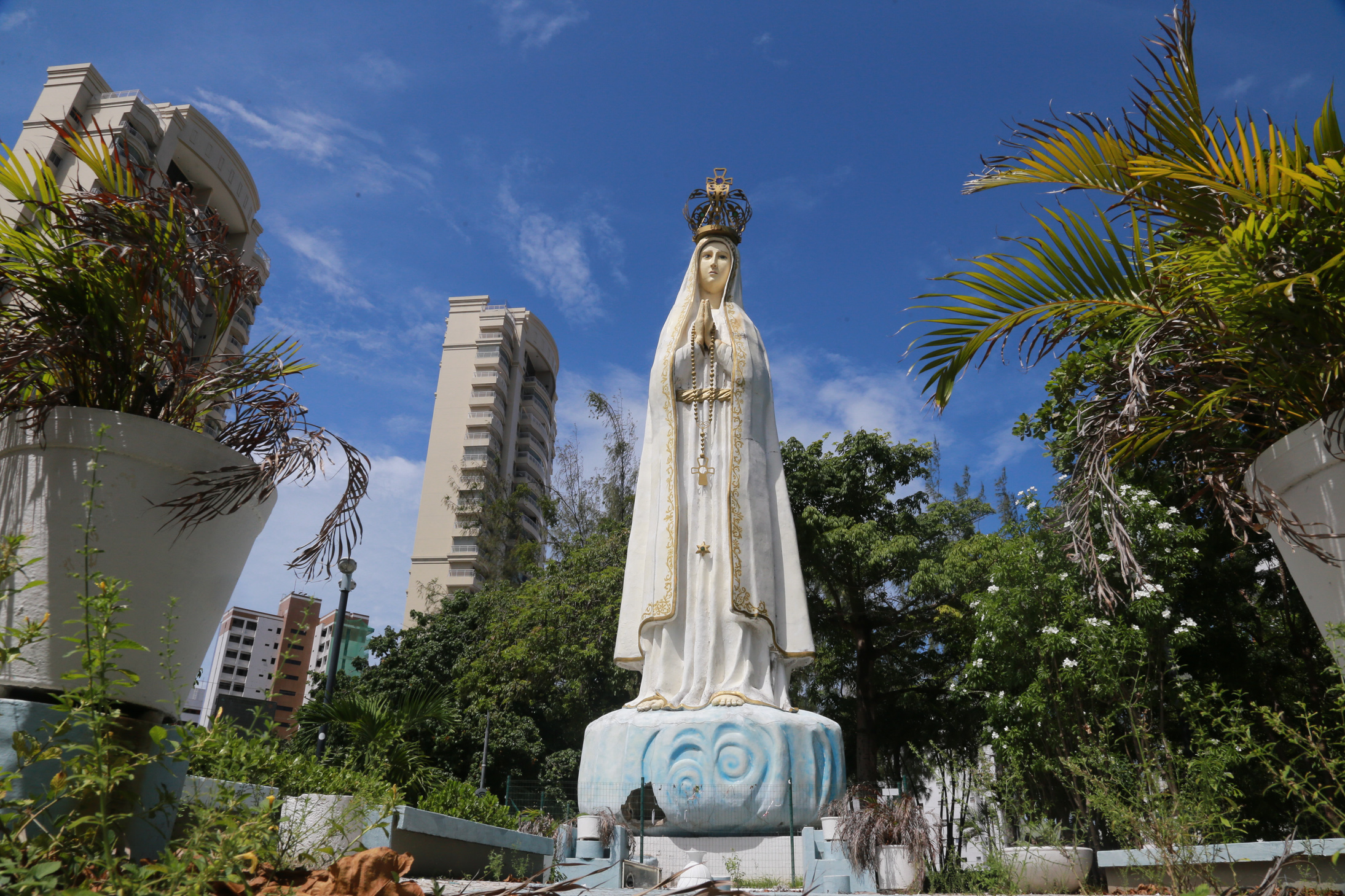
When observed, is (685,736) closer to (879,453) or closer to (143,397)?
(143,397)

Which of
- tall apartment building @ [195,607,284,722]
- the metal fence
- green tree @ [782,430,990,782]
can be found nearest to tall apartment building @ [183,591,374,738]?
tall apartment building @ [195,607,284,722]

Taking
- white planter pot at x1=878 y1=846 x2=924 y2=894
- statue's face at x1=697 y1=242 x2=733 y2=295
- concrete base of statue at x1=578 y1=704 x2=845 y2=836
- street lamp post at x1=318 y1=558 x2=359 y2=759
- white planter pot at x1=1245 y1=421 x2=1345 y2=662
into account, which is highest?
statue's face at x1=697 y1=242 x2=733 y2=295

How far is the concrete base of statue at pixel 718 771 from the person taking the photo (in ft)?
28.4

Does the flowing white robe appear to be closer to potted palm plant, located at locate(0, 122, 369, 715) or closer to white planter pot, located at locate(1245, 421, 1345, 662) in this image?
white planter pot, located at locate(1245, 421, 1345, 662)

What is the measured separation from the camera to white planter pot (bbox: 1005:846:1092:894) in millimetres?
6496

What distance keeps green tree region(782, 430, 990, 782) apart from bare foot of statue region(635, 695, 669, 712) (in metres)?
8.78

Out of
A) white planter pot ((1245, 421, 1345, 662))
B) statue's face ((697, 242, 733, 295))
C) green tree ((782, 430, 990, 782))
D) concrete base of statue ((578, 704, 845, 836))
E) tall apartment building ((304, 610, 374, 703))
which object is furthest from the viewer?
green tree ((782, 430, 990, 782))

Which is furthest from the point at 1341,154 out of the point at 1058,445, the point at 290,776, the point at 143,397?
the point at 1058,445

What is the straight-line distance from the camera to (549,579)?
2116cm

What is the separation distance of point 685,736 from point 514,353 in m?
46.8

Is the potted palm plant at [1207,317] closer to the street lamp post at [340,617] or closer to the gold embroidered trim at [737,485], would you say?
the gold embroidered trim at [737,485]

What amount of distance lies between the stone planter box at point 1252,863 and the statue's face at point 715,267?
7.69 metres

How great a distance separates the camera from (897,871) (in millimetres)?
6742

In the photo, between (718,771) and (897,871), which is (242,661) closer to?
(718,771)
